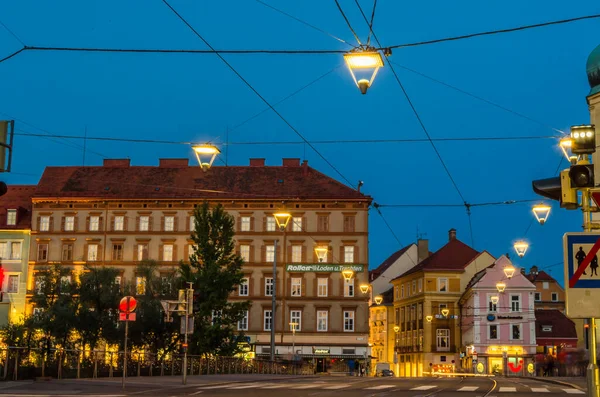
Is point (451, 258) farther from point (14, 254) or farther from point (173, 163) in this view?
point (14, 254)

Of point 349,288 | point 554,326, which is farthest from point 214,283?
point 554,326

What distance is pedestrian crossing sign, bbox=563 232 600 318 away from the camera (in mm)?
9430

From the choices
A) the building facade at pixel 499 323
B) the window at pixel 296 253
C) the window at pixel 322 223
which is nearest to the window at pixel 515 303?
the building facade at pixel 499 323

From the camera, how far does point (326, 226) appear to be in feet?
269

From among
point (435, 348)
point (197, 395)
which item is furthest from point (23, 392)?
point (435, 348)

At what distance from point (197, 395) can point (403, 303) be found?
280 feet

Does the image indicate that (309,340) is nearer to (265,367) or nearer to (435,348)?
(435,348)

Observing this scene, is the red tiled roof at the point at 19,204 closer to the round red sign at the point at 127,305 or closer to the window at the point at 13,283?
the window at the point at 13,283

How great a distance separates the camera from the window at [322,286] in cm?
8156

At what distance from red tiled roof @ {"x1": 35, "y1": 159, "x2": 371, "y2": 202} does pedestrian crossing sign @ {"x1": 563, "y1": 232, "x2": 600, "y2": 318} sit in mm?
71745

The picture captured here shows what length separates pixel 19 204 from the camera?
8706cm

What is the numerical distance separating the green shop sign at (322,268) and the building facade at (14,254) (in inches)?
1004

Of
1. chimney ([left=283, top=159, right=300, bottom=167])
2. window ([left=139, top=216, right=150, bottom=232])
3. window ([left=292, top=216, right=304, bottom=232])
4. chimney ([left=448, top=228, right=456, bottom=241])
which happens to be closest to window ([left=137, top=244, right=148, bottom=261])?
window ([left=139, top=216, right=150, bottom=232])

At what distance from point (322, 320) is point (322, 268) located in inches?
194
